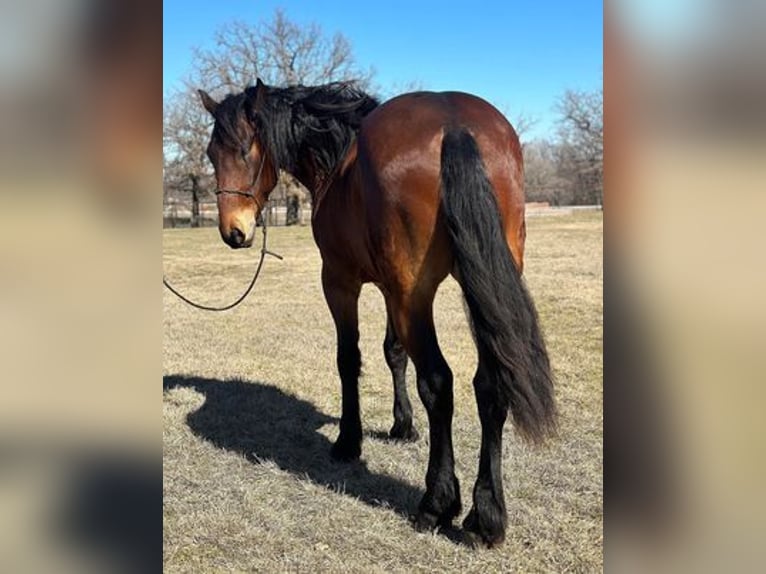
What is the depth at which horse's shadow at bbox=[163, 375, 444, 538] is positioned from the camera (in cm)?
367

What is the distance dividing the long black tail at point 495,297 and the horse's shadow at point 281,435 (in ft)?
2.90

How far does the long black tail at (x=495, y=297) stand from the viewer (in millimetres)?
2699

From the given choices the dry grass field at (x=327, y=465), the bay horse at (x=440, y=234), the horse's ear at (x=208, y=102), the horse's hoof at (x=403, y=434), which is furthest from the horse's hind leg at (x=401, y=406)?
the horse's ear at (x=208, y=102)

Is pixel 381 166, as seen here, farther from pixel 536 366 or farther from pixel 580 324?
pixel 580 324

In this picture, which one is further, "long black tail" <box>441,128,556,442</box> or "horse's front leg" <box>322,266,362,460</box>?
"horse's front leg" <box>322,266,362,460</box>

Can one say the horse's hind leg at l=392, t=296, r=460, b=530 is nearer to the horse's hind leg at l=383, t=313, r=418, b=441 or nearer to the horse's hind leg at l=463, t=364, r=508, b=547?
the horse's hind leg at l=463, t=364, r=508, b=547

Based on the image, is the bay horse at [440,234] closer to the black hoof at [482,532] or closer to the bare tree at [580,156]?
the black hoof at [482,532]

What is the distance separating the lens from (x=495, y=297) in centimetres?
271

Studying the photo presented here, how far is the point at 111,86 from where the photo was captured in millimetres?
870

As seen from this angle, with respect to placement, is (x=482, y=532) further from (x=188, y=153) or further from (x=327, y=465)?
(x=188, y=153)

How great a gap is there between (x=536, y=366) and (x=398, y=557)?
112 cm

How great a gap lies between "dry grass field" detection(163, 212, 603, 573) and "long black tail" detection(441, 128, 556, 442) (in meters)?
0.76

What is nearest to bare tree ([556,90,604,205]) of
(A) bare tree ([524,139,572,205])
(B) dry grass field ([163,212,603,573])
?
(A) bare tree ([524,139,572,205])

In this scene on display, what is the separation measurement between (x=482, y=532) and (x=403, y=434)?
5.01 feet
